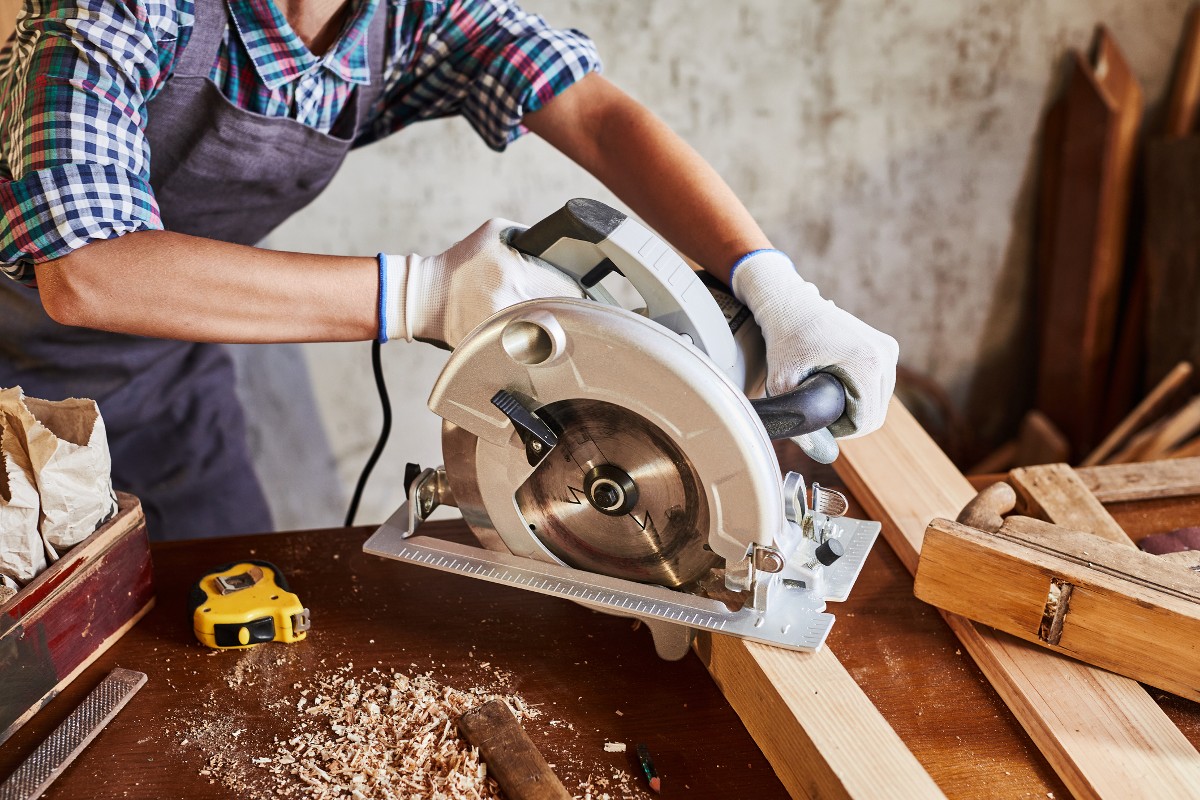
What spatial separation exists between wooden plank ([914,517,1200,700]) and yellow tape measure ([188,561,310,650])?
78 centimetres

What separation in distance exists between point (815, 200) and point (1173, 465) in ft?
5.21

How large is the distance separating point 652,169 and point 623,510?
71 cm

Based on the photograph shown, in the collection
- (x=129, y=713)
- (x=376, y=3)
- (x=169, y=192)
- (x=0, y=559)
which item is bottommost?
(x=129, y=713)

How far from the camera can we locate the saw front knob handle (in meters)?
1.01

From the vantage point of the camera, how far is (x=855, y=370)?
46.3 inches

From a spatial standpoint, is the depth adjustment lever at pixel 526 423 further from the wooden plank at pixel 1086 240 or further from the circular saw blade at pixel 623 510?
the wooden plank at pixel 1086 240

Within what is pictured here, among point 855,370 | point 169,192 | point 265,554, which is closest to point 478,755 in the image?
point 265,554

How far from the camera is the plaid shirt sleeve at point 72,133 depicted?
114cm

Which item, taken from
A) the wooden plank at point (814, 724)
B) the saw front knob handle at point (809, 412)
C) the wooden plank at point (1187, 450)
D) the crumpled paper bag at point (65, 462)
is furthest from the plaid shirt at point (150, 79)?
the wooden plank at point (1187, 450)

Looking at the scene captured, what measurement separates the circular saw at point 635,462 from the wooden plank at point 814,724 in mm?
31

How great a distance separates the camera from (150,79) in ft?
4.22

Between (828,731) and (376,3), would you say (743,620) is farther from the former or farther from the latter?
(376,3)

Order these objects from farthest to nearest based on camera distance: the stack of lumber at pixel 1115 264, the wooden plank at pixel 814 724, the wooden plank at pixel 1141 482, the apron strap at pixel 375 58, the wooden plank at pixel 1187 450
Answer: the stack of lumber at pixel 1115 264 → the wooden plank at pixel 1187 450 → the apron strap at pixel 375 58 → the wooden plank at pixel 1141 482 → the wooden plank at pixel 814 724

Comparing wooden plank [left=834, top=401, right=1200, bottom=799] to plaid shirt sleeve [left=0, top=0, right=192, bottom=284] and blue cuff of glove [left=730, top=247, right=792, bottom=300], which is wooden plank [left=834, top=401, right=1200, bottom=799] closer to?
blue cuff of glove [left=730, top=247, right=792, bottom=300]
